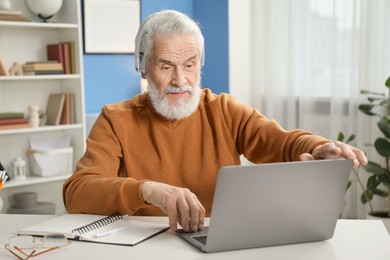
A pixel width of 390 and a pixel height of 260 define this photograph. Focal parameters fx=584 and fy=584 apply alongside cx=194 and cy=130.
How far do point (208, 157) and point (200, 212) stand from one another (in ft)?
1.95

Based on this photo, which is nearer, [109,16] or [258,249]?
[258,249]

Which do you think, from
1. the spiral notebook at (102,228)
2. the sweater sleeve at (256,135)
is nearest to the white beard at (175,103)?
the sweater sleeve at (256,135)

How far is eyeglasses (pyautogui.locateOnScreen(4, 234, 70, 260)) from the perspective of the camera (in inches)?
51.7

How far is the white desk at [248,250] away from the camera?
127 cm

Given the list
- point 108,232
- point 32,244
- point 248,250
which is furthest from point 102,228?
point 248,250

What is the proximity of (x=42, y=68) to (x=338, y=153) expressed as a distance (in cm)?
280

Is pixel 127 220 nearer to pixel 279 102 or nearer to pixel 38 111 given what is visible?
pixel 38 111

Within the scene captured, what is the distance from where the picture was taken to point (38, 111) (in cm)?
408

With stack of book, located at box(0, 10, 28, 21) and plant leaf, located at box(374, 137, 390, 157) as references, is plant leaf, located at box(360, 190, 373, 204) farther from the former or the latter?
stack of book, located at box(0, 10, 28, 21)

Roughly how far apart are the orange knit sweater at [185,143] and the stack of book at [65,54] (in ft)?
6.79

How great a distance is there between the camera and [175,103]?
1941 mm

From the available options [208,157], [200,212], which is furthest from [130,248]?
[208,157]

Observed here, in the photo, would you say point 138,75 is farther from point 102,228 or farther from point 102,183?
point 102,228

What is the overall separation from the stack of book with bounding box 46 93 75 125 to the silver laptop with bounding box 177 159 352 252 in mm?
2801
